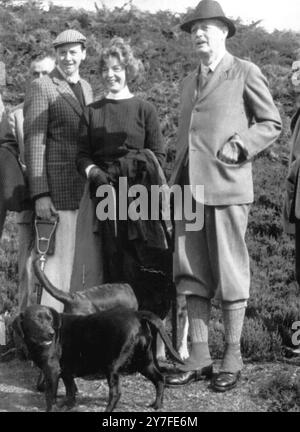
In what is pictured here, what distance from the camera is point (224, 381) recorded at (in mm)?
4223

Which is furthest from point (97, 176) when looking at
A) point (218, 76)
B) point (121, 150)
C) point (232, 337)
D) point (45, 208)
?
point (232, 337)

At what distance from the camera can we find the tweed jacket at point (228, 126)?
4250 millimetres

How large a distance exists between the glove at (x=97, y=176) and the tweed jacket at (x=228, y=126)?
0.52 m

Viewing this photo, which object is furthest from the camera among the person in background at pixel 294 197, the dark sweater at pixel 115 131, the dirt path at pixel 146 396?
the person in background at pixel 294 197

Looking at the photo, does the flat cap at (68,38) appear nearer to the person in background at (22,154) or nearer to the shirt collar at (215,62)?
the person in background at (22,154)

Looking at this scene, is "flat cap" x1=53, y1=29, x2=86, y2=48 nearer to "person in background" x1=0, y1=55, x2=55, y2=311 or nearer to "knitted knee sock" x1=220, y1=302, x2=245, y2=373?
"person in background" x1=0, y1=55, x2=55, y2=311

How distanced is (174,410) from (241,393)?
0.49m

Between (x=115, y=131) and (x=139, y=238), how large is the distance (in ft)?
2.20

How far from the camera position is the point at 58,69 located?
496cm

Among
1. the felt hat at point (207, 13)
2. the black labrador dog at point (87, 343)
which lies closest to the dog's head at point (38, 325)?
the black labrador dog at point (87, 343)

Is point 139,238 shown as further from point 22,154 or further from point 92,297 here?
point 22,154

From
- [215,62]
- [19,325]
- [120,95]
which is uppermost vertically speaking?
[215,62]

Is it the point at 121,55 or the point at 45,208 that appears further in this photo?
the point at 45,208
